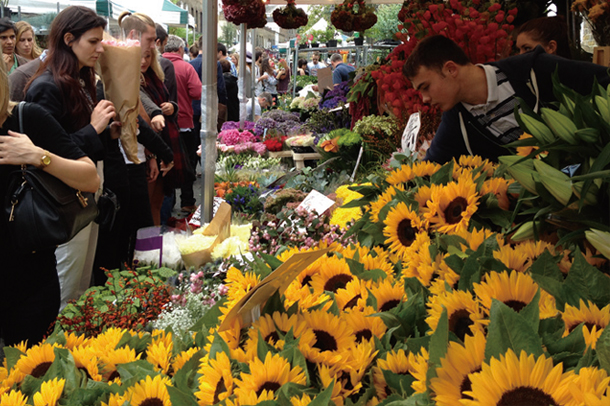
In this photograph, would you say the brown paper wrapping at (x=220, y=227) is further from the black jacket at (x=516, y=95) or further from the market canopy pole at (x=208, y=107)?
the black jacket at (x=516, y=95)

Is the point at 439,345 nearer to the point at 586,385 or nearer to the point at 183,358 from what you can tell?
the point at 586,385

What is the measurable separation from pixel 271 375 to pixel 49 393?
1.45 feet

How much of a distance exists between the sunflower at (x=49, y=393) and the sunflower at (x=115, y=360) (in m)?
0.11

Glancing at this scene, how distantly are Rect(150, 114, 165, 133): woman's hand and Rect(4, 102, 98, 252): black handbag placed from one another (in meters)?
1.79

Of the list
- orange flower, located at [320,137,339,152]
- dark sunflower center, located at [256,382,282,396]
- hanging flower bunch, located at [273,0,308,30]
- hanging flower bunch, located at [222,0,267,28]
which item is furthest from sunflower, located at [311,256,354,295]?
hanging flower bunch, located at [273,0,308,30]

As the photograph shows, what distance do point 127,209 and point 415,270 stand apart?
9.72ft

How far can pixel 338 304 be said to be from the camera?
1.06 m

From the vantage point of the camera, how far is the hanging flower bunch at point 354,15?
6.16m

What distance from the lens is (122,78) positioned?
9.90ft

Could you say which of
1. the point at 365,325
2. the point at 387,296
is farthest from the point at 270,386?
the point at 387,296

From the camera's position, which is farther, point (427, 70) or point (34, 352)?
point (427, 70)

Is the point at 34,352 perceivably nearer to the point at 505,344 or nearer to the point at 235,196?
the point at 505,344

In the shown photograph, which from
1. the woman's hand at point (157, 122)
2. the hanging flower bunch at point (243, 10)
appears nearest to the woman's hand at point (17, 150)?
the woman's hand at point (157, 122)

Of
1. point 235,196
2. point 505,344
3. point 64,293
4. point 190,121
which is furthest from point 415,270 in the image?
point 190,121
